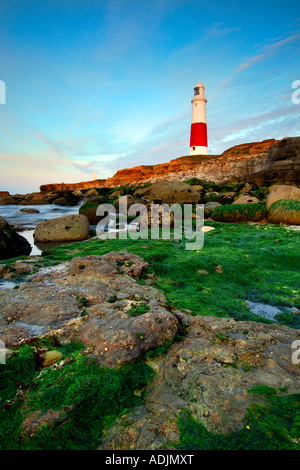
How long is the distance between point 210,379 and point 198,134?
55183mm

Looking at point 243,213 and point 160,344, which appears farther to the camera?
point 243,213

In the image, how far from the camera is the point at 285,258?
5.47 metres

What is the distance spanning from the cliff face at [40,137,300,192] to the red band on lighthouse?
4847mm

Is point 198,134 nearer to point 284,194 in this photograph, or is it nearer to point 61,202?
point 61,202

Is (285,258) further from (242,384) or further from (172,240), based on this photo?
(242,384)

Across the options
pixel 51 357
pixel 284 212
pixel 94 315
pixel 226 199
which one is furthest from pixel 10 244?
pixel 226 199

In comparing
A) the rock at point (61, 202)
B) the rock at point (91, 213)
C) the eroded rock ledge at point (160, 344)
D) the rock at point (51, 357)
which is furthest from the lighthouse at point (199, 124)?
the rock at point (51, 357)

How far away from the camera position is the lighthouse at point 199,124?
50375 mm

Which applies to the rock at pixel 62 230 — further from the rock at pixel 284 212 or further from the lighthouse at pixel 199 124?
the lighthouse at pixel 199 124

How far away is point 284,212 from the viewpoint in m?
9.75

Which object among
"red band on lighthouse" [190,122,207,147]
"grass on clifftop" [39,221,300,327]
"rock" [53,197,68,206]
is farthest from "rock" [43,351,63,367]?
"red band on lighthouse" [190,122,207,147]
